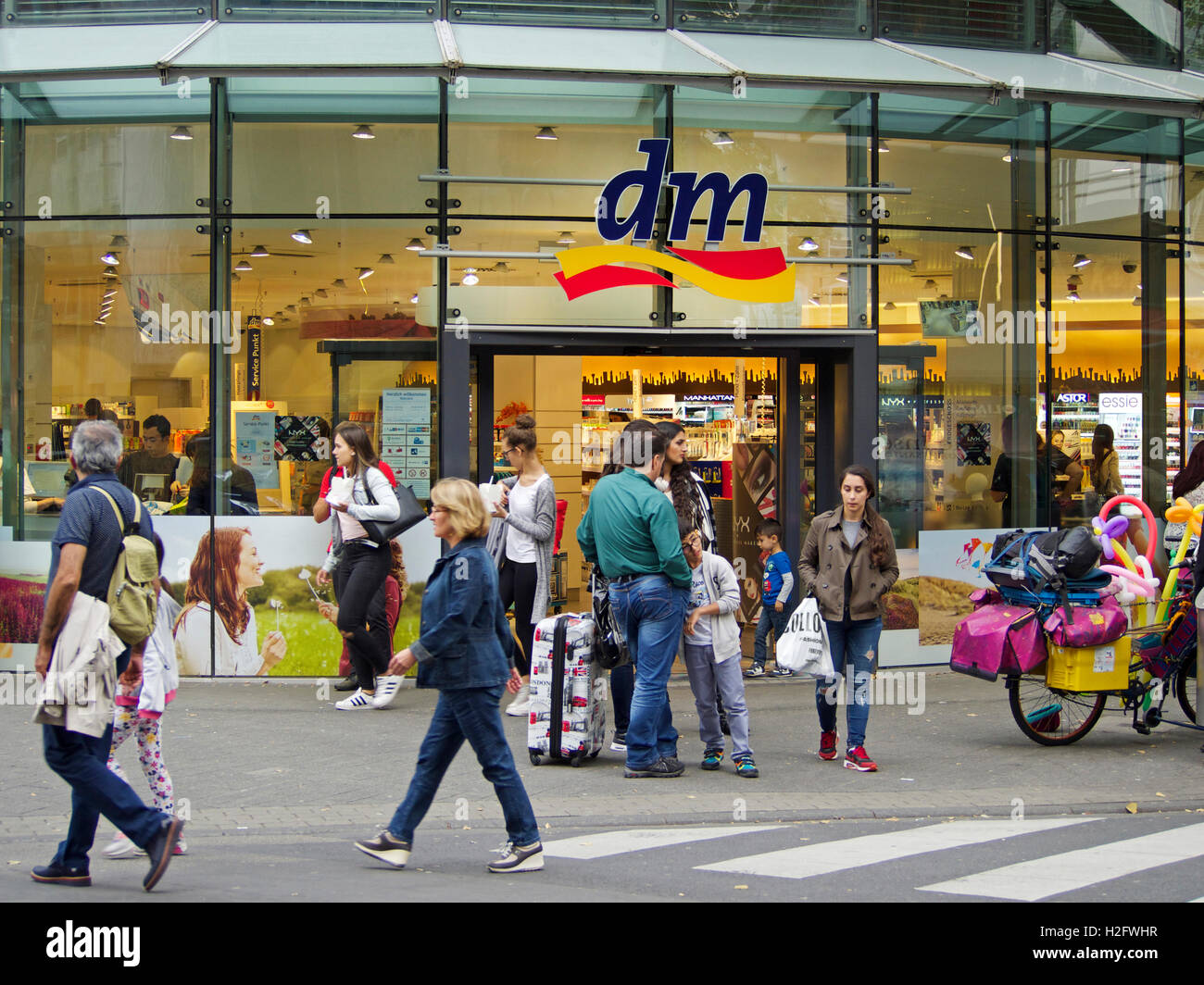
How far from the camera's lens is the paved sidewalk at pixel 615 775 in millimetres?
7473

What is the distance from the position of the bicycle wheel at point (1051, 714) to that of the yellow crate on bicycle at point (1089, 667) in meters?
0.24

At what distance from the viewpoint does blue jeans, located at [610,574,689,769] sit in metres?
8.02

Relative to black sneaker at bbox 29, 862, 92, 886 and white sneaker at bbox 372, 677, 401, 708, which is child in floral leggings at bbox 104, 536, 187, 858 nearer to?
black sneaker at bbox 29, 862, 92, 886

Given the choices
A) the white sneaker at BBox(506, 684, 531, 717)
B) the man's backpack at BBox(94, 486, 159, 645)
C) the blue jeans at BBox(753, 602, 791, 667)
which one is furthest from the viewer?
the blue jeans at BBox(753, 602, 791, 667)

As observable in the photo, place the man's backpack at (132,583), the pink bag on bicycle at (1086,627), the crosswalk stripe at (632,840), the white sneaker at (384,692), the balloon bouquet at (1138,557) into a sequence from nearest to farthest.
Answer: the man's backpack at (132,583) < the crosswalk stripe at (632,840) < the pink bag on bicycle at (1086,627) < the balloon bouquet at (1138,557) < the white sneaker at (384,692)

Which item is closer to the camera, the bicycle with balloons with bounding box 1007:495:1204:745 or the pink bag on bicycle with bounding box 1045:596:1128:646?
the pink bag on bicycle with bounding box 1045:596:1128:646

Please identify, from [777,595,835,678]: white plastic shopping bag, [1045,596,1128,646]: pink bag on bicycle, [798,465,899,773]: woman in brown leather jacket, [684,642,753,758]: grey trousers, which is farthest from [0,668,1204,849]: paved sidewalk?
[1045,596,1128,646]: pink bag on bicycle

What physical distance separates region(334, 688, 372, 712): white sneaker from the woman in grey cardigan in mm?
1417

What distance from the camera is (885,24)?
500 inches

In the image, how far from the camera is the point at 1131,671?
913 cm

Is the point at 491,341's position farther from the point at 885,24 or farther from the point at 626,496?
the point at 885,24

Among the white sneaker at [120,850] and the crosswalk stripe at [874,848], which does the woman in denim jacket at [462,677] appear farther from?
the white sneaker at [120,850]

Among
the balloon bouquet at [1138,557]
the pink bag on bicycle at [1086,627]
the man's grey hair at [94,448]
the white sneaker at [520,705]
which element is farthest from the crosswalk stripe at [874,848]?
the white sneaker at [520,705]

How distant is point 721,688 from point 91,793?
3.90 m
